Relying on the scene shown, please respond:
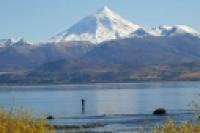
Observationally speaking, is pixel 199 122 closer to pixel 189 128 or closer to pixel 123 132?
pixel 189 128

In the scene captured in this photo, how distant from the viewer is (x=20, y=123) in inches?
771

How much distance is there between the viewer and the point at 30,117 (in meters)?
20.5

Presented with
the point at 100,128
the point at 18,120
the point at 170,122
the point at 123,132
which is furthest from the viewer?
the point at 100,128

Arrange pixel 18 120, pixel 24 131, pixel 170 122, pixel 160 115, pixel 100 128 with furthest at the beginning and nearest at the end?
pixel 160 115
pixel 100 128
pixel 18 120
pixel 24 131
pixel 170 122

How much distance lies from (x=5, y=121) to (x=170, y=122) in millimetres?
5402

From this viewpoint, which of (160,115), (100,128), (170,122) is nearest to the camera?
(170,122)

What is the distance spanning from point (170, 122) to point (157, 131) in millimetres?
618

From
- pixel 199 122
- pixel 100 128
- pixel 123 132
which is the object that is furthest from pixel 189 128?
pixel 100 128

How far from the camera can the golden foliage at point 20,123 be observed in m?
18.9

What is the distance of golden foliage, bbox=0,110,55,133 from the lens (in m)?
18.9

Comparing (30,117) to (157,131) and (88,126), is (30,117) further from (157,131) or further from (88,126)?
(88,126)

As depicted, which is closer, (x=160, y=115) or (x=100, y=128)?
(x=100, y=128)

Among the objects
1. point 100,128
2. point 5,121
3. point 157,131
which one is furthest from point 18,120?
point 100,128

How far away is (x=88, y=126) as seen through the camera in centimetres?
7219
